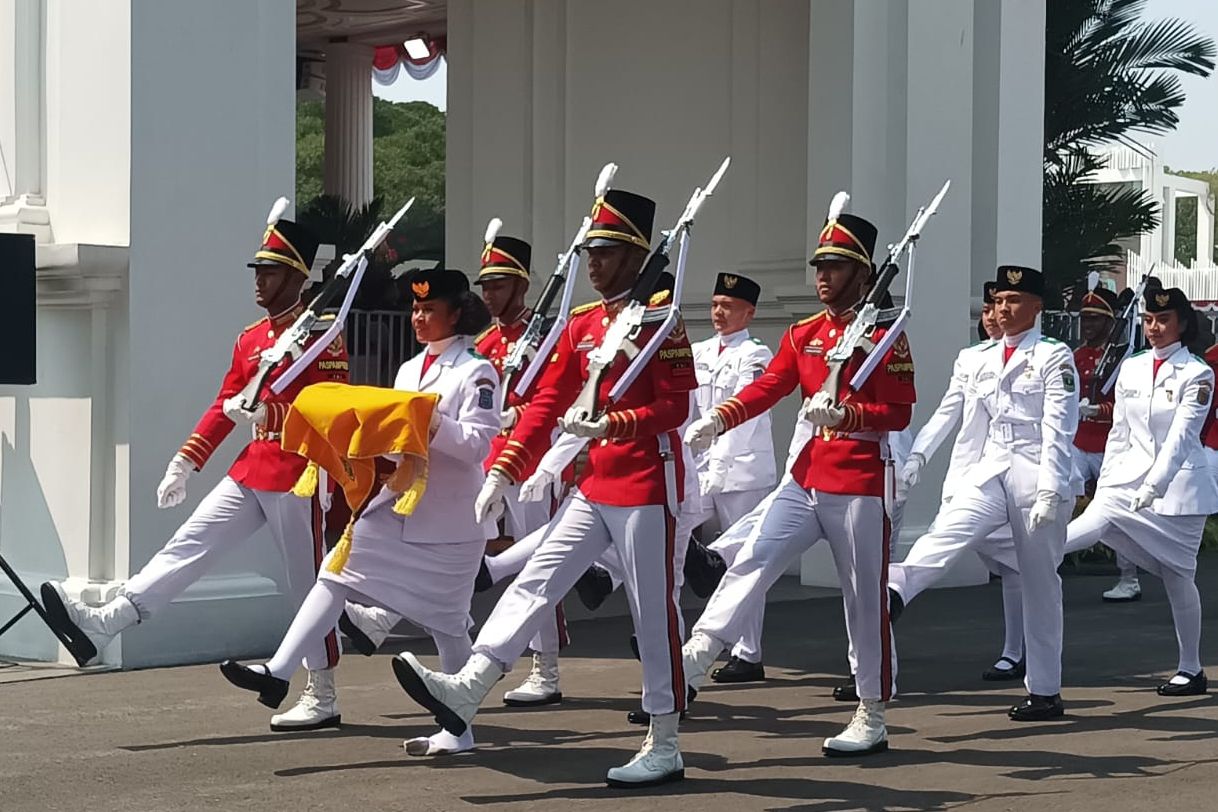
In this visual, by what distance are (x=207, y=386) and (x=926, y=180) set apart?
6.14 metres

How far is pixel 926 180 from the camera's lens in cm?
1405

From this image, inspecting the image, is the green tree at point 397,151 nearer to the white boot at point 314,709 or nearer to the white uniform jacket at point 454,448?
the white boot at point 314,709

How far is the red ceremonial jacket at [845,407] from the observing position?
24.2ft

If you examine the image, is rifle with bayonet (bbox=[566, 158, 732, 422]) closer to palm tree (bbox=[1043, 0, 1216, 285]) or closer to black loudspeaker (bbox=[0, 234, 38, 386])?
black loudspeaker (bbox=[0, 234, 38, 386])

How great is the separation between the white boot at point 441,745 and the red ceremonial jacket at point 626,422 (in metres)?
1.11

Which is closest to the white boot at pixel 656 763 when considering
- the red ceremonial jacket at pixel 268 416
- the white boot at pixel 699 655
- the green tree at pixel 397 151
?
the white boot at pixel 699 655

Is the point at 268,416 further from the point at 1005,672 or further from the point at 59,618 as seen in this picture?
the point at 1005,672

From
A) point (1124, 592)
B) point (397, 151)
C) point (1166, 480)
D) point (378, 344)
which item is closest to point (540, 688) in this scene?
point (1166, 480)

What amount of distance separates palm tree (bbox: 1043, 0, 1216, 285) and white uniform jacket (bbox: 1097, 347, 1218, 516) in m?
10.2

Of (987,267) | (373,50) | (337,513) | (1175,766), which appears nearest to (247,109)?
(337,513)

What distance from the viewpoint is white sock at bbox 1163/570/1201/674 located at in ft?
30.1

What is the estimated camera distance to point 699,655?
24.4ft

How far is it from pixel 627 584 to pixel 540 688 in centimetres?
192

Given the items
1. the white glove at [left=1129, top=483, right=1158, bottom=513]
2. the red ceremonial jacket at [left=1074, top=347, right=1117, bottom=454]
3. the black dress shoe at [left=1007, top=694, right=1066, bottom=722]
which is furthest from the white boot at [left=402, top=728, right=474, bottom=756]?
the red ceremonial jacket at [left=1074, top=347, right=1117, bottom=454]
